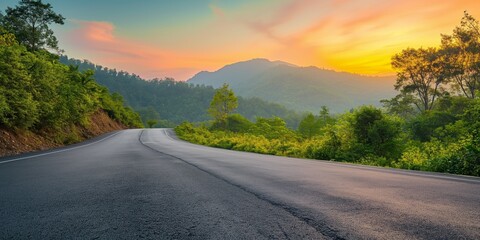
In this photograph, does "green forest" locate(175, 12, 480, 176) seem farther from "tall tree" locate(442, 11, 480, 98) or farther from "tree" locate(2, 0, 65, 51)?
"tree" locate(2, 0, 65, 51)

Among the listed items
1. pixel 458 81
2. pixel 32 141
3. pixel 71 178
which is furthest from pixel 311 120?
pixel 71 178

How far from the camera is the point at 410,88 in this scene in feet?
146

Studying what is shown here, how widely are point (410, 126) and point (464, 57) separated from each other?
13375 millimetres

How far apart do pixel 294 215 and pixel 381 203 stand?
1.29 meters

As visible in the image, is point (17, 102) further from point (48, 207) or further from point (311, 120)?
point (311, 120)

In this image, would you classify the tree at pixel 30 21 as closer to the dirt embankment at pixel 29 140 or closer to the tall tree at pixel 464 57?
the dirt embankment at pixel 29 140

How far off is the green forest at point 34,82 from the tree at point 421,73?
4272 centimetres

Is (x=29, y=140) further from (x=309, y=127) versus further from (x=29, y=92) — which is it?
(x=309, y=127)

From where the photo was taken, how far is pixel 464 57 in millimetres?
38500

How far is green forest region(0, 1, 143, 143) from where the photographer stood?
54.0 ft

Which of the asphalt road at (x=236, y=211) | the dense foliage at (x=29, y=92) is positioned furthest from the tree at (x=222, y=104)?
the asphalt road at (x=236, y=211)

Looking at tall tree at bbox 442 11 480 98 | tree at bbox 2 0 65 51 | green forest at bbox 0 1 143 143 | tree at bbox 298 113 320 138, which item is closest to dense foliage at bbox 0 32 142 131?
green forest at bbox 0 1 143 143

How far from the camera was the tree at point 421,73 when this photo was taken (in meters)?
41.8

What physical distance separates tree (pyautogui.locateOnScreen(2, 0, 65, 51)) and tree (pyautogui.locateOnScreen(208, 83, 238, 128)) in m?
40.6
